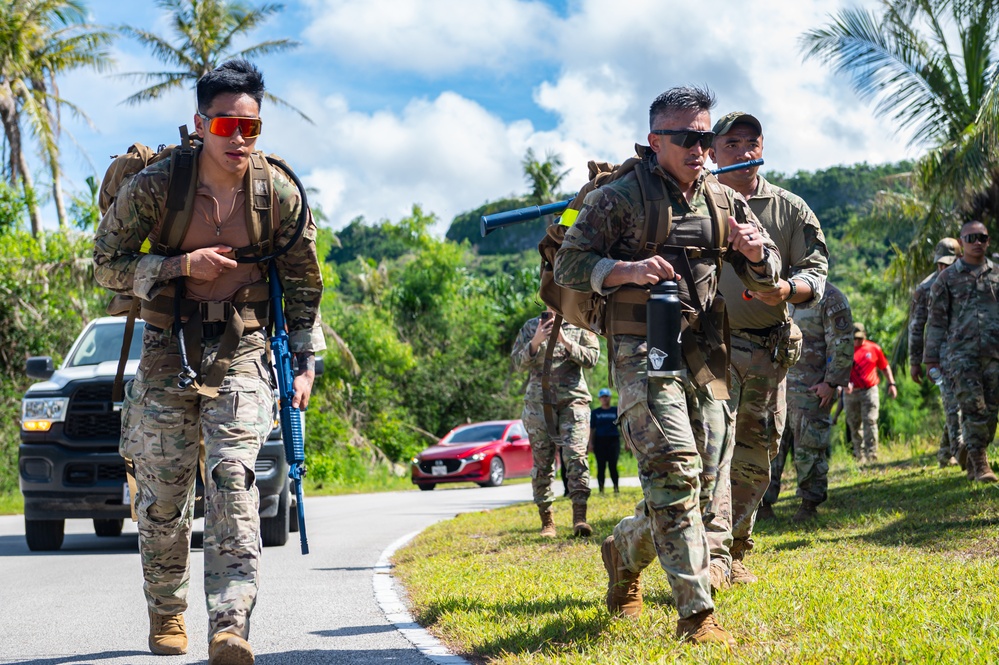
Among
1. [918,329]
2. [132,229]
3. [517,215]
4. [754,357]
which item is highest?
[517,215]

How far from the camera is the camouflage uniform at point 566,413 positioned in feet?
33.7

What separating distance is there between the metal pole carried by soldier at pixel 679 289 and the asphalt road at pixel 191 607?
126 centimetres

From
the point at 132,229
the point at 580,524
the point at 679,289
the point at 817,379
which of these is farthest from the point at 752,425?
the point at 580,524

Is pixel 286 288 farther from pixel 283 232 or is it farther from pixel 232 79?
pixel 232 79

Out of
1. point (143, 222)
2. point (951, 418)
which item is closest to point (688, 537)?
point (143, 222)

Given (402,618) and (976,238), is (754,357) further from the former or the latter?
(976,238)

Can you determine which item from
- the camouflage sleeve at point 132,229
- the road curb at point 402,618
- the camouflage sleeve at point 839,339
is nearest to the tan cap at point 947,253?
the camouflage sleeve at point 839,339

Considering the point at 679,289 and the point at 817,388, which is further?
the point at 817,388

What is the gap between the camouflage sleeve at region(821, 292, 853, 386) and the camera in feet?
28.8

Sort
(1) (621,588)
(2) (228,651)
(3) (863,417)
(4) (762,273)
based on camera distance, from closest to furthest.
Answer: (2) (228,651) → (4) (762,273) → (1) (621,588) → (3) (863,417)

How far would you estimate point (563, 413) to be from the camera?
10430 millimetres

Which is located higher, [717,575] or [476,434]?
[476,434]

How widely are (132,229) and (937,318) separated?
24.9 feet

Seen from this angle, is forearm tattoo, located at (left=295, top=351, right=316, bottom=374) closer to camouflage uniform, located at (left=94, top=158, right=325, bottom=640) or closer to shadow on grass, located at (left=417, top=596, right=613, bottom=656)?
camouflage uniform, located at (left=94, top=158, right=325, bottom=640)
